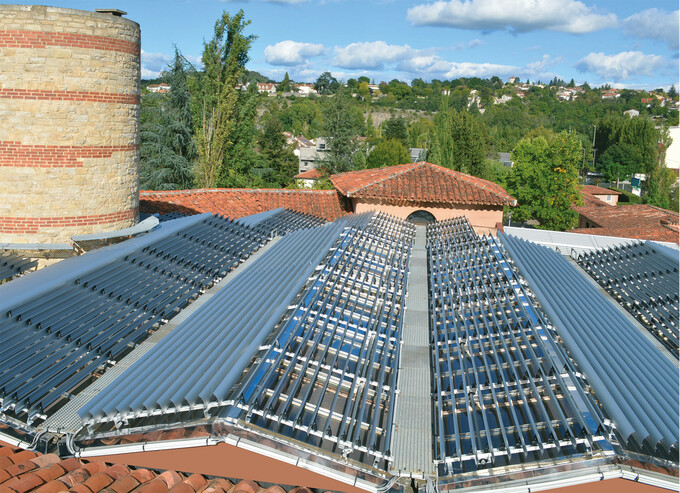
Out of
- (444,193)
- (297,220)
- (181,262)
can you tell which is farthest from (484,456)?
(444,193)

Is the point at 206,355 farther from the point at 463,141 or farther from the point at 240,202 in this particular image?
the point at 463,141

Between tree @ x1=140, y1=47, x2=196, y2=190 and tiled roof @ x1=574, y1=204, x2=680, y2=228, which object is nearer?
tiled roof @ x1=574, y1=204, x2=680, y2=228

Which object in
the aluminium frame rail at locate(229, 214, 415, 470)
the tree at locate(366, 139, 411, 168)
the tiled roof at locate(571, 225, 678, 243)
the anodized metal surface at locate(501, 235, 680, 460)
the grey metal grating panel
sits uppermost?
the tree at locate(366, 139, 411, 168)

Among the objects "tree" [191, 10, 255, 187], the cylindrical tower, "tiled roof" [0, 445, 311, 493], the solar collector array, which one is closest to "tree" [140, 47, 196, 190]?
"tree" [191, 10, 255, 187]

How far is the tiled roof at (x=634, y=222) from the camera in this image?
920 inches

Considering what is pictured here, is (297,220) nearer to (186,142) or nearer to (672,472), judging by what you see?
(672,472)

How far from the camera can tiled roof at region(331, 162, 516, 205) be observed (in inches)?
682

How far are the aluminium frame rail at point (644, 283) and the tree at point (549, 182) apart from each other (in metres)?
27.8

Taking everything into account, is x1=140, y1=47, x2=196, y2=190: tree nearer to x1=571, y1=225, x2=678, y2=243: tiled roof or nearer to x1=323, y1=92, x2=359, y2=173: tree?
x1=323, y1=92, x2=359, y2=173: tree

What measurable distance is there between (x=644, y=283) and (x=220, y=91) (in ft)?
77.5

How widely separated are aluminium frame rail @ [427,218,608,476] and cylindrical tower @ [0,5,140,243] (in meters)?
6.00

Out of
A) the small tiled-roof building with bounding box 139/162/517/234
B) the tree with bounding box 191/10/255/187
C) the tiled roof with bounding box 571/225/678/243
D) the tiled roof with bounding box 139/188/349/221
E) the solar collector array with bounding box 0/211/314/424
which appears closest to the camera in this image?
the solar collector array with bounding box 0/211/314/424

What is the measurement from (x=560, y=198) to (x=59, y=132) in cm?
3395

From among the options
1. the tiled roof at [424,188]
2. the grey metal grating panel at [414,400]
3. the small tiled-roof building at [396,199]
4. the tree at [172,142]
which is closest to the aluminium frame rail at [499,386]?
the grey metal grating panel at [414,400]
